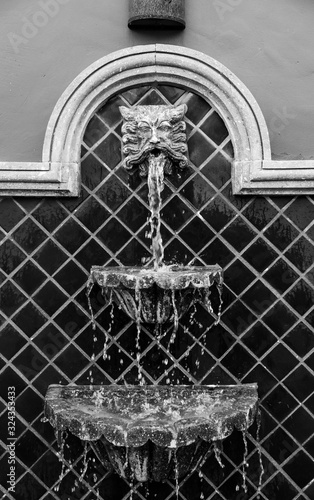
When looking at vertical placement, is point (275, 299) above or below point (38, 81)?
below

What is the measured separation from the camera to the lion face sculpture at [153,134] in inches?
163

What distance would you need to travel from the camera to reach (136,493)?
166 inches

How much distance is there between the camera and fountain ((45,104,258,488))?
370cm

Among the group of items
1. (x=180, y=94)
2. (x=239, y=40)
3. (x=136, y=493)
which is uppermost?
(x=239, y=40)

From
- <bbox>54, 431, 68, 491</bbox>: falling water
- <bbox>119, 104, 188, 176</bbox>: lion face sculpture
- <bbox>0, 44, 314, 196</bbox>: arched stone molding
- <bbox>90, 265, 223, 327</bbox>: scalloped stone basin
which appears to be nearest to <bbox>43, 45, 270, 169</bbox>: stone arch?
<bbox>0, 44, 314, 196</bbox>: arched stone molding

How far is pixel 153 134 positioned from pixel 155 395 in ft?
4.55

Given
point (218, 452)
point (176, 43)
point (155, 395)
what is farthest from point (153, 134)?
point (218, 452)

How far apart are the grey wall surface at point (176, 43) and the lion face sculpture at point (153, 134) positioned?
38 cm

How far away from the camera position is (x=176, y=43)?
4.23m

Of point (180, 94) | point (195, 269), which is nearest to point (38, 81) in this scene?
point (180, 94)

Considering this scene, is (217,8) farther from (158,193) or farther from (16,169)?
(16,169)

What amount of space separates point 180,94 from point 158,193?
22.0 inches

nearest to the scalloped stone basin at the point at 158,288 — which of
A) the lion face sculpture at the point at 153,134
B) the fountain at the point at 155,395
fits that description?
Answer: the fountain at the point at 155,395

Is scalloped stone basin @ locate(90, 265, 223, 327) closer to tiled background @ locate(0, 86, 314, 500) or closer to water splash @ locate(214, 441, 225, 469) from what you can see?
tiled background @ locate(0, 86, 314, 500)
